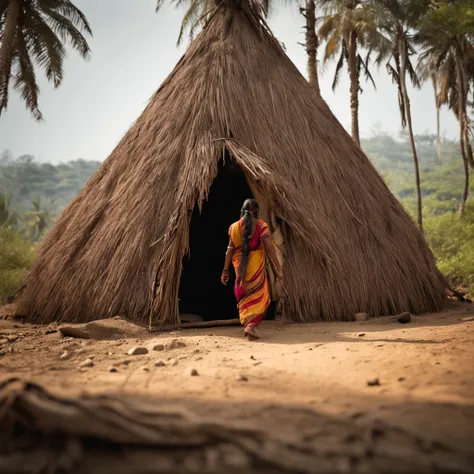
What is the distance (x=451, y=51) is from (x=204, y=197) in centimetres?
1813

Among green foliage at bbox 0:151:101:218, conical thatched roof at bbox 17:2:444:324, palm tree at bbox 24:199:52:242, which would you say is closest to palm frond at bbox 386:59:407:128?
conical thatched roof at bbox 17:2:444:324

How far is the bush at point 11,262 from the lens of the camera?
34.5 ft

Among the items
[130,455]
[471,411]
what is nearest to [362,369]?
[471,411]

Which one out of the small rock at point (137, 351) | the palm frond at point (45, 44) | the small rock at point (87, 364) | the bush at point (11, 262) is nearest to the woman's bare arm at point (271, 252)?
the small rock at point (137, 351)

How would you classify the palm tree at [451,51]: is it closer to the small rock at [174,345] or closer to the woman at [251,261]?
the woman at [251,261]

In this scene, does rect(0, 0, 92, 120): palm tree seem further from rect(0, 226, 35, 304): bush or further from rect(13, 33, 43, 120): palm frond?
rect(0, 226, 35, 304): bush

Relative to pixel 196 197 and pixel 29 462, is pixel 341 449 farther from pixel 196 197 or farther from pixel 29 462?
pixel 196 197

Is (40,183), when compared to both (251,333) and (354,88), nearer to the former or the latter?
(354,88)

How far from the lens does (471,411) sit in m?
1.70

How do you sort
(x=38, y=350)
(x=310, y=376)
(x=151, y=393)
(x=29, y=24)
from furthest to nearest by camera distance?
(x=29, y=24), (x=38, y=350), (x=310, y=376), (x=151, y=393)

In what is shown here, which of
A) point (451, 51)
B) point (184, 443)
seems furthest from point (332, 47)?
point (184, 443)

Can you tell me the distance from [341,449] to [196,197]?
3798 mm

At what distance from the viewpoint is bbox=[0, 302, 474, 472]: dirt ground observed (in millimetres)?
1684

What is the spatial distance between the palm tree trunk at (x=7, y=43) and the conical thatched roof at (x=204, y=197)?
319 inches
